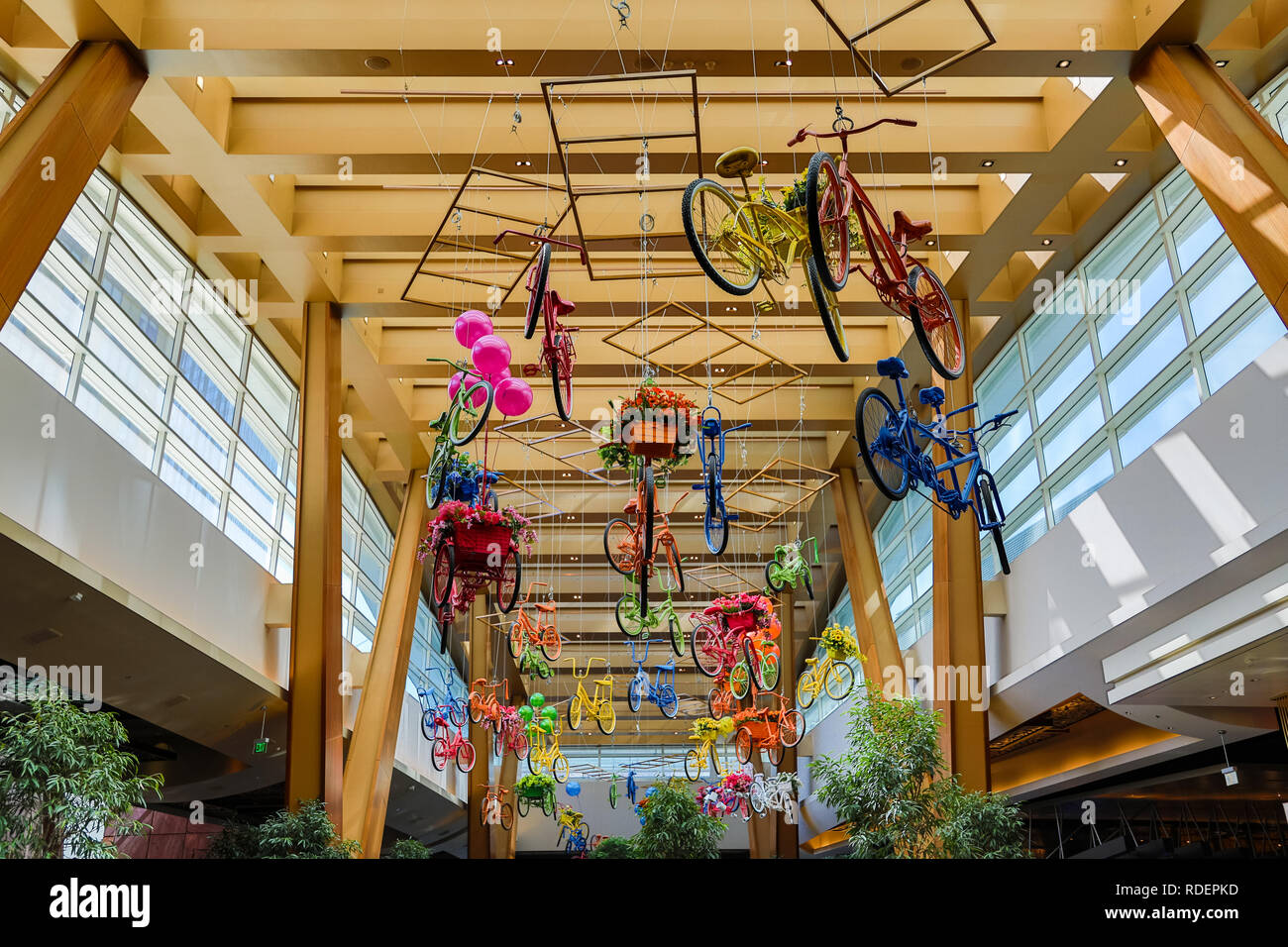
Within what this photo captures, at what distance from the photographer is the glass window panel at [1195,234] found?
993cm

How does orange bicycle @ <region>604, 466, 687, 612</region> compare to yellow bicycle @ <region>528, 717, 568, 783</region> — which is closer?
orange bicycle @ <region>604, 466, 687, 612</region>

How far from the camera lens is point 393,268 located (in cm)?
1313

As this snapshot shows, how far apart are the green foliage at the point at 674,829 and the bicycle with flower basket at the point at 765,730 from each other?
3.43 feet

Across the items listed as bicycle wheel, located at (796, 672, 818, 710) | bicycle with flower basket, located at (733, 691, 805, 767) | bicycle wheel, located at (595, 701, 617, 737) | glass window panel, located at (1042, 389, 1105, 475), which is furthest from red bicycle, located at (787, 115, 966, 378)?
bicycle wheel, located at (595, 701, 617, 737)

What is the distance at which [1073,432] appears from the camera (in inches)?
498

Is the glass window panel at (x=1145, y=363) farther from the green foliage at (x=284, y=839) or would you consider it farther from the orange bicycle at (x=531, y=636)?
the green foliage at (x=284, y=839)

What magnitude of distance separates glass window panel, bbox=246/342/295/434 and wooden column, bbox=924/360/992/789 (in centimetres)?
932

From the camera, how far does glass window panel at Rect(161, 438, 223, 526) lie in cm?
1152

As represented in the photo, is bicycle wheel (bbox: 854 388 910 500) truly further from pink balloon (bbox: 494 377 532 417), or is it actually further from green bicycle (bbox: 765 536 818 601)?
green bicycle (bbox: 765 536 818 601)

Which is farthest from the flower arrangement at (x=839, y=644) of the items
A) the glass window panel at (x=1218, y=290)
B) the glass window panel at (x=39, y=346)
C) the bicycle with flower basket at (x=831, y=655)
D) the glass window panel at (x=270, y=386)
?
the glass window panel at (x=39, y=346)

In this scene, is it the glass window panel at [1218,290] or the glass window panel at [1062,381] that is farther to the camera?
the glass window panel at [1062,381]

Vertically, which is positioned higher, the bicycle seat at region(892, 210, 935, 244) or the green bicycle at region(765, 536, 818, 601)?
the bicycle seat at region(892, 210, 935, 244)

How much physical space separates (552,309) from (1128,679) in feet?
21.6
